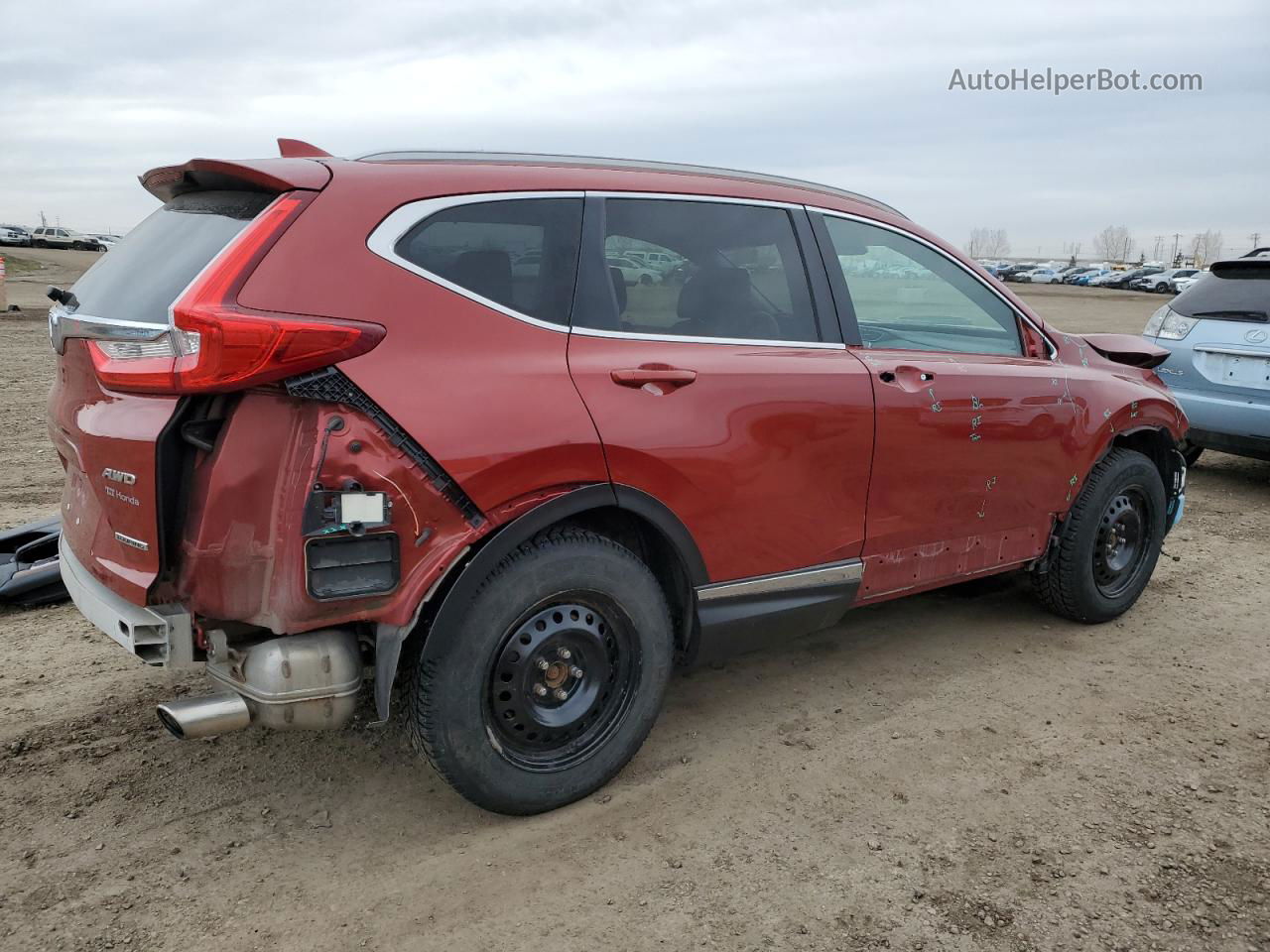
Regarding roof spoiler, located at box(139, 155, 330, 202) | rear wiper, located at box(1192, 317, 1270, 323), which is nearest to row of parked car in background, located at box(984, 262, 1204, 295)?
rear wiper, located at box(1192, 317, 1270, 323)

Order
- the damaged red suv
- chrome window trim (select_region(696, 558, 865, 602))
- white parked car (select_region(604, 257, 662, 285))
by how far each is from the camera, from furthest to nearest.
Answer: chrome window trim (select_region(696, 558, 865, 602)) < white parked car (select_region(604, 257, 662, 285)) < the damaged red suv

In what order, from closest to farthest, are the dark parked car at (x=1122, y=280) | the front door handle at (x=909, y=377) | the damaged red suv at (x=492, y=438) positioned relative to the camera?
the damaged red suv at (x=492, y=438) < the front door handle at (x=909, y=377) < the dark parked car at (x=1122, y=280)

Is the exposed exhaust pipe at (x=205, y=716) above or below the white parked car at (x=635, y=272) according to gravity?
below

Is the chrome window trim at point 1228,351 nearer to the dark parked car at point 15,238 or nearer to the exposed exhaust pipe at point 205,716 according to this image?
the exposed exhaust pipe at point 205,716

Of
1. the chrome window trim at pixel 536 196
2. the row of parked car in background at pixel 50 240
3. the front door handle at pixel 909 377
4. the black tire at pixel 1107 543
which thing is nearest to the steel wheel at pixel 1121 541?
the black tire at pixel 1107 543

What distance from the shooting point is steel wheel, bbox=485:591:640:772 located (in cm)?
288

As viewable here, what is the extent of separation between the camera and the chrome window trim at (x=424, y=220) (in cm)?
266

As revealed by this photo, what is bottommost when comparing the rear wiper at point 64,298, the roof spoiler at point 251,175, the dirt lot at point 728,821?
the dirt lot at point 728,821

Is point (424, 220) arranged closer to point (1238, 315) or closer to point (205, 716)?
point (205, 716)

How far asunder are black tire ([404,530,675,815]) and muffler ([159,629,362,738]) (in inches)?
9.0

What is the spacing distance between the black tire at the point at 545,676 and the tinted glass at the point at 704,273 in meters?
0.75

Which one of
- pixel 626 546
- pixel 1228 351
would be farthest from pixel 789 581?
pixel 1228 351

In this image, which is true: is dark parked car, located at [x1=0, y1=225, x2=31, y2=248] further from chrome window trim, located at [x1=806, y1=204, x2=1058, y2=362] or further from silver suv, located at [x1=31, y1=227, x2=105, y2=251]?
chrome window trim, located at [x1=806, y1=204, x2=1058, y2=362]

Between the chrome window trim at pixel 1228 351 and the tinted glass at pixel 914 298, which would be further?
the chrome window trim at pixel 1228 351
